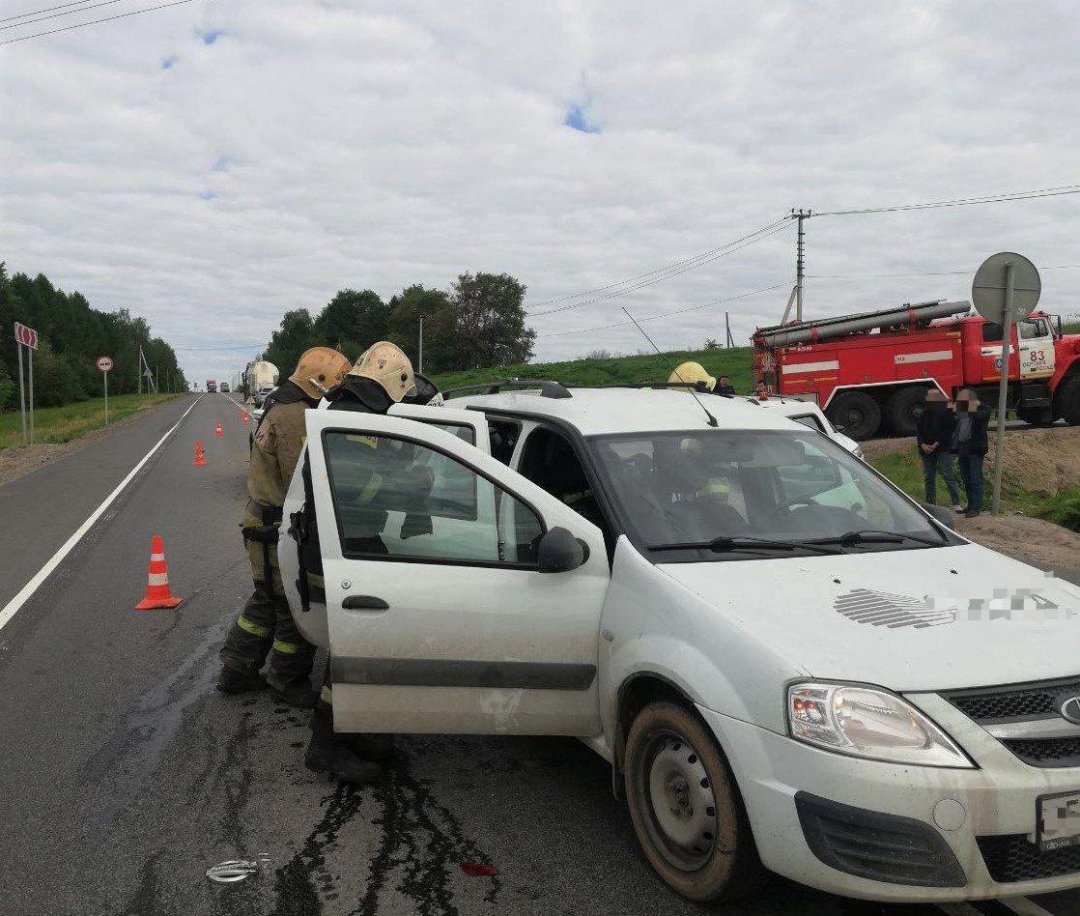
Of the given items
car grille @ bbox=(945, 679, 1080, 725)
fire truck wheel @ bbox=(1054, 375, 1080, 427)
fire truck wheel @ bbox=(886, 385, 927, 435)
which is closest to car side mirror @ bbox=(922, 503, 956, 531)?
car grille @ bbox=(945, 679, 1080, 725)

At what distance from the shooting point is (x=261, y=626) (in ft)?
17.0

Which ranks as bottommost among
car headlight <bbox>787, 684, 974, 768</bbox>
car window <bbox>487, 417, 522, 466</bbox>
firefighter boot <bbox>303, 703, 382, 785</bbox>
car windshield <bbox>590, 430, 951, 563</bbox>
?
firefighter boot <bbox>303, 703, 382, 785</bbox>

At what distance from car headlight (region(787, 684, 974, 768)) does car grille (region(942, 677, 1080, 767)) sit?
128 millimetres

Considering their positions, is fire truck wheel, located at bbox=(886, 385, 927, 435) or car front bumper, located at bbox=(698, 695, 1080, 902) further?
fire truck wheel, located at bbox=(886, 385, 927, 435)

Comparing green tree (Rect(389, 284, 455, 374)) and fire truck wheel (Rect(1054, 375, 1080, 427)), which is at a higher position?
green tree (Rect(389, 284, 455, 374))

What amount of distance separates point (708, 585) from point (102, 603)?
19.8 feet

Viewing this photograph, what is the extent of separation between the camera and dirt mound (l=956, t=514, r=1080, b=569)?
864 cm

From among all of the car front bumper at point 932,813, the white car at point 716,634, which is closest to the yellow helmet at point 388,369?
the white car at point 716,634

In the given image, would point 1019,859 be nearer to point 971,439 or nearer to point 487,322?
point 971,439

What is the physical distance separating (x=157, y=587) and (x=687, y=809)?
553cm

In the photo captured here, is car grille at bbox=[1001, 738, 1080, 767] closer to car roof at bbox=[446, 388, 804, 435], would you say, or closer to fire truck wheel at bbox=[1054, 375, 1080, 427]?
car roof at bbox=[446, 388, 804, 435]

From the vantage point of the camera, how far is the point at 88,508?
13398 mm

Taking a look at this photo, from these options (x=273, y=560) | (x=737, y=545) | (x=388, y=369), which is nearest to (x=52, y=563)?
(x=273, y=560)

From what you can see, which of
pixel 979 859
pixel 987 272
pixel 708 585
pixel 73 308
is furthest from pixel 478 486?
pixel 73 308
